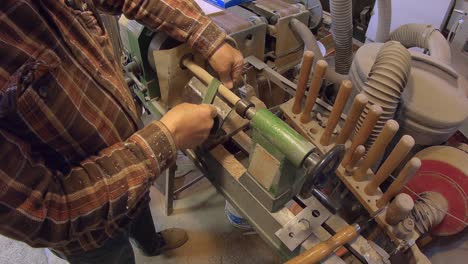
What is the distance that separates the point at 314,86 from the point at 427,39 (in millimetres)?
716

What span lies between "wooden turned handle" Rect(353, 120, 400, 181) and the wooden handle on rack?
0.35 metres

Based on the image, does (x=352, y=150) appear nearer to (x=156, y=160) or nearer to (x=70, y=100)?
(x=156, y=160)

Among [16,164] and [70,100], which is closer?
[16,164]

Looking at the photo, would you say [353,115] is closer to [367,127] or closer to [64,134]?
[367,127]

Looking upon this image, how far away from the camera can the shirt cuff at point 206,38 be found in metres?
0.84

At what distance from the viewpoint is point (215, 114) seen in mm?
743

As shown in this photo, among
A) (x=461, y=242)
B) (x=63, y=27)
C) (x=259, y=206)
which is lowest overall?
(x=461, y=242)

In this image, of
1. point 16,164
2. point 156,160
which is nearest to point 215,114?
point 156,160

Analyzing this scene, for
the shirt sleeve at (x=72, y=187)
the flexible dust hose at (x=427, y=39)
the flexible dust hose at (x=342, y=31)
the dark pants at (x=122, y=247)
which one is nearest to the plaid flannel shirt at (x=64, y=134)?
the shirt sleeve at (x=72, y=187)

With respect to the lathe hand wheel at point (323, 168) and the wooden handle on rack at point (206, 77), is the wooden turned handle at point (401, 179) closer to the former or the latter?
the lathe hand wheel at point (323, 168)

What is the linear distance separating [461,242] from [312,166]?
831 mm

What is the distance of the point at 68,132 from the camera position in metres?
0.60

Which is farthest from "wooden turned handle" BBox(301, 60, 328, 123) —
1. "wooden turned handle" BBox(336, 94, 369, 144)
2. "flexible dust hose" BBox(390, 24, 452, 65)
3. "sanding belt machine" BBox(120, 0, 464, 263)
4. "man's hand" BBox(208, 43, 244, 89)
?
"flexible dust hose" BBox(390, 24, 452, 65)

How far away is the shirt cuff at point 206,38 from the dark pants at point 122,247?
0.64 meters
